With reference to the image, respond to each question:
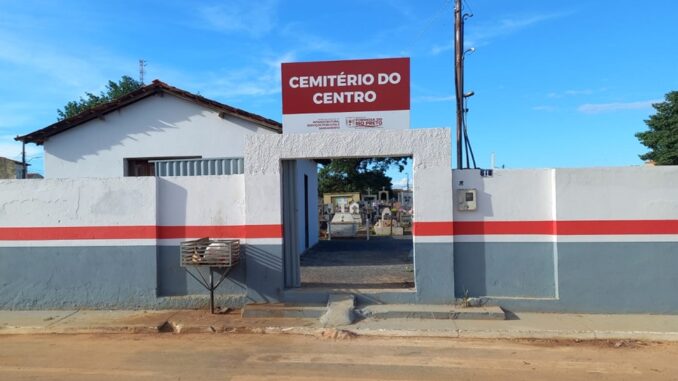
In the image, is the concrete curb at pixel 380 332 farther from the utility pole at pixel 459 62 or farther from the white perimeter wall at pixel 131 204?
the utility pole at pixel 459 62

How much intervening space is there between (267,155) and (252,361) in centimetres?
359

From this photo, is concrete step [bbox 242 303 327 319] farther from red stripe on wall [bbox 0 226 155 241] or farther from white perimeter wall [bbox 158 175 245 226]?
red stripe on wall [bbox 0 226 155 241]

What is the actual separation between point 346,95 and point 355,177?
3991cm

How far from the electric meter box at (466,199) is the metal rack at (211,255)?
3.68 metres

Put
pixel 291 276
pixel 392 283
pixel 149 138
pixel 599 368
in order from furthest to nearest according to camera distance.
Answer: pixel 149 138 < pixel 392 283 < pixel 291 276 < pixel 599 368

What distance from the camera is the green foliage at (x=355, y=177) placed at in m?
48.2

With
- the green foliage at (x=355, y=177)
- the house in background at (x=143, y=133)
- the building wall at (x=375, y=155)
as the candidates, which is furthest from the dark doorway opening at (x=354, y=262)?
the green foliage at (x=355, y=177)

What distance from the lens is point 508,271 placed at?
8508 mm

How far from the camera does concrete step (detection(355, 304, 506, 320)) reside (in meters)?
8.02

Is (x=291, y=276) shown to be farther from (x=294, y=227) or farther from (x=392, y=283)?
(x=392, y=283)

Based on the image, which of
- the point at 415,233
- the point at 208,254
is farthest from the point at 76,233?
the point at 415,233

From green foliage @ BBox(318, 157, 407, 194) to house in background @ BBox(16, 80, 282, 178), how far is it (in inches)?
1321

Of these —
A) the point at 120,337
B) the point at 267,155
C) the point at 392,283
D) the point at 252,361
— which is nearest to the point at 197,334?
the point at 120,337

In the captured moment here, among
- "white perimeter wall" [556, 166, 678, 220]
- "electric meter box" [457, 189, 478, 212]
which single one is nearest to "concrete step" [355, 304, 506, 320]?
"electric meter box" [457, 189, 478, 212]
